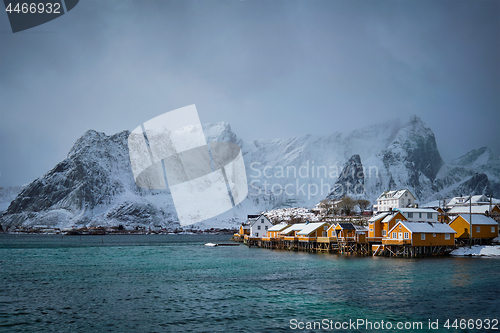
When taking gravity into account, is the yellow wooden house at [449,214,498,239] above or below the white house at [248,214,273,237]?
above

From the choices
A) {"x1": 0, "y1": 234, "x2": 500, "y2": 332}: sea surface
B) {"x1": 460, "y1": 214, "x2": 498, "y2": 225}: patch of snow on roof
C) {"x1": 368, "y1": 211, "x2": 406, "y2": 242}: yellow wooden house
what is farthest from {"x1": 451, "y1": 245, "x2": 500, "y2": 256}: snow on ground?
{"x1": 0, "y1": 234, "x2": 500, "y2": 332}: sea surface

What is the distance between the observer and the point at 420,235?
64750 millimetres

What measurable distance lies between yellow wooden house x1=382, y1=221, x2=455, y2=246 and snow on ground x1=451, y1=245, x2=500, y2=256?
5.52ft

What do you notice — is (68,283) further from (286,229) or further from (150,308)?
(286,229)

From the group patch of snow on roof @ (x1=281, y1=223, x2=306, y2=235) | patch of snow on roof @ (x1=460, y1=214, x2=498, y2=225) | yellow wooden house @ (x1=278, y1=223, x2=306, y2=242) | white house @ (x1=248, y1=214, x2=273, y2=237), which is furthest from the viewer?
white house @ (x1=248, y1=214, x2=273, y2=237)

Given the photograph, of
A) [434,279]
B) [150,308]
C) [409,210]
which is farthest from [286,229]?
[150,308]

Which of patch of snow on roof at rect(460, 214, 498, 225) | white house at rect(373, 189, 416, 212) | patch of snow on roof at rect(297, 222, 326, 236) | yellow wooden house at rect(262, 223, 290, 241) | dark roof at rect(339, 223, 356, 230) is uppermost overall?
white house at rect(373, 189, 416, 212)

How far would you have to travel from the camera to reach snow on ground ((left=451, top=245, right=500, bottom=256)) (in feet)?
207

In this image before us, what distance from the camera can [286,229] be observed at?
10225 cm

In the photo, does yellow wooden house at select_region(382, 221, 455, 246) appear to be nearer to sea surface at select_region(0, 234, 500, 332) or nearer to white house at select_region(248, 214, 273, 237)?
sea surface at select_region(0, 234, 500, 332)

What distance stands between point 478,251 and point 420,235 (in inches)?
385

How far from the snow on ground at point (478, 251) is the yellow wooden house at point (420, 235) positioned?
1.68 metres

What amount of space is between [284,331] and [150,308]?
435 inches

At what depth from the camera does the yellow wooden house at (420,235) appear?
6419cm
